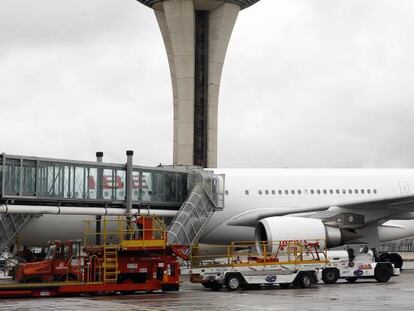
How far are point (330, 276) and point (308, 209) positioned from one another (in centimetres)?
538

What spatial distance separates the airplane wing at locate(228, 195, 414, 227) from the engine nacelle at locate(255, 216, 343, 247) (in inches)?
54.7

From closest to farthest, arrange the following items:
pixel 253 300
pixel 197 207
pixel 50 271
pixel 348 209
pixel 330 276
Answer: pixel 253 300
pixel 50 271
pixel 330 276
pixel 197 207
pixel 348 209

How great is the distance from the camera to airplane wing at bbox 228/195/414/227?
2872 cm

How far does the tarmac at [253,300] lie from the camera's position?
17125 mm

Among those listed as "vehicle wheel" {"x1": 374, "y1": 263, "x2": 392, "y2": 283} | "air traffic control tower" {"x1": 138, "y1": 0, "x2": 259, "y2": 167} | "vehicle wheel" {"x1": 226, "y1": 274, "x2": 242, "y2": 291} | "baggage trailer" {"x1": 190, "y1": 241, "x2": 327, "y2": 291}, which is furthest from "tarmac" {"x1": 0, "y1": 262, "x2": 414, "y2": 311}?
"air traffic control tower" {"x1": 138, "y1": 0, "x2": 259, "y2": 167}

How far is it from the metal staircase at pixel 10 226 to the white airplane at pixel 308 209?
29.5 inches

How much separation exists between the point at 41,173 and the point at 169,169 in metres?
5.71

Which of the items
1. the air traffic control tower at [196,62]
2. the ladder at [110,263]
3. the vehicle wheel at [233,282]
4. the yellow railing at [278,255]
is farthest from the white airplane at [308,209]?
the air traffic control tower at [196,62]

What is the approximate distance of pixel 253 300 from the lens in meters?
18.9

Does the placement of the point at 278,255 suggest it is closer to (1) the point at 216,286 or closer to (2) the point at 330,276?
(2) the point at 330,276

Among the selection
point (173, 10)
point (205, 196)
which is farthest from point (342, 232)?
point (173, 10)

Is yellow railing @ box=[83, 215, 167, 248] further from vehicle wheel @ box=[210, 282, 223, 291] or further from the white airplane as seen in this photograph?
the white airplane

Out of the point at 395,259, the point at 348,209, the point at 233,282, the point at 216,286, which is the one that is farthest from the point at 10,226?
the point at 395,259

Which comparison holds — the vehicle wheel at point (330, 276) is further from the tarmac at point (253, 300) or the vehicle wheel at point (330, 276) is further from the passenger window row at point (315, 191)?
the passenger window row at point (315, 191)
